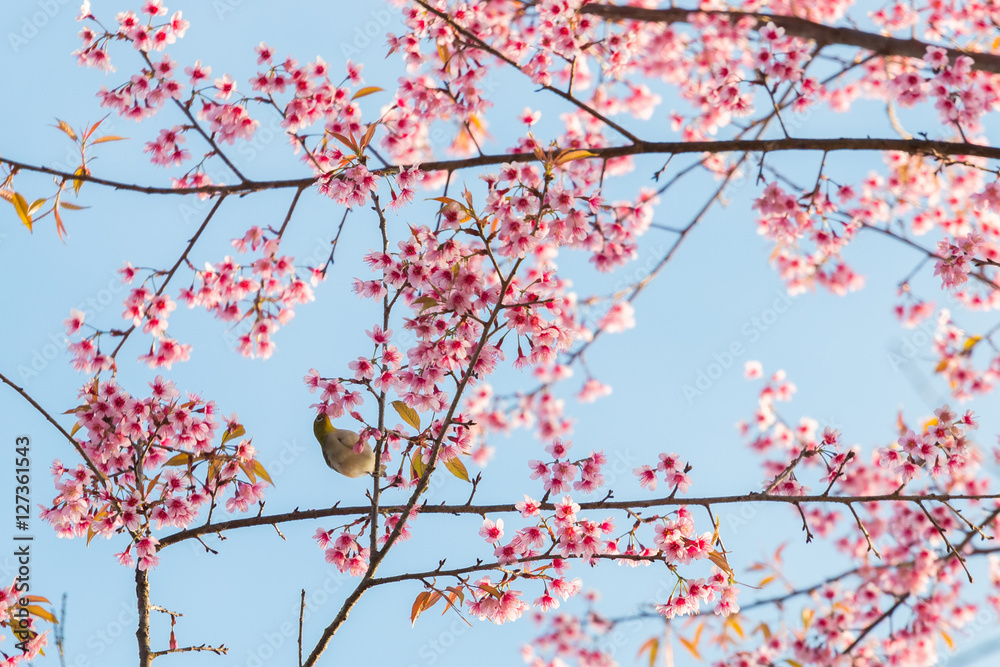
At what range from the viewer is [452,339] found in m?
2.62

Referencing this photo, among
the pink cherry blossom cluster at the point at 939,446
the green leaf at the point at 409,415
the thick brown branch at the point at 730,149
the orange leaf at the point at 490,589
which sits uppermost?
the thick brown branch at the point at 730,149

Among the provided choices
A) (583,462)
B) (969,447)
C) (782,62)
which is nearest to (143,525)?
(583,462)

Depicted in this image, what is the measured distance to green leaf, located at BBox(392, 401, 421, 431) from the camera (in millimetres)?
2576

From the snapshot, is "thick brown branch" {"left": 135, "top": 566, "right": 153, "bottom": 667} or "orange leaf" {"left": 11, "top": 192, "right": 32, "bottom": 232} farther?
"orange leaf" {"left": 11, "top": 192, "right": 32, "bottom": 232}

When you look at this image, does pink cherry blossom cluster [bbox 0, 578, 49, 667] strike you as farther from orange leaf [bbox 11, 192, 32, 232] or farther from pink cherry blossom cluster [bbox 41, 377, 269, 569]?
orange leaf [bbox 11, 192, 32, 232]

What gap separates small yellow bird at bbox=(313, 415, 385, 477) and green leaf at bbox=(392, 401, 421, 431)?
599 mm

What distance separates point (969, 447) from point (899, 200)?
161 inches

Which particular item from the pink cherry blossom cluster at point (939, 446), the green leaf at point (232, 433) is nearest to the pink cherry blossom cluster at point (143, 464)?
the green leaf at point (232, 433)

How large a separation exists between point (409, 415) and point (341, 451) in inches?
30.1

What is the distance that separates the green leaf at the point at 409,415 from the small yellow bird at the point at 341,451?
599 millimetres

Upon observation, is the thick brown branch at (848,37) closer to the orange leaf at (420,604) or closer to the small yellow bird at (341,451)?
the small yellow bird at (341,451)

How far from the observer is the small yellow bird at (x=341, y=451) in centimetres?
318

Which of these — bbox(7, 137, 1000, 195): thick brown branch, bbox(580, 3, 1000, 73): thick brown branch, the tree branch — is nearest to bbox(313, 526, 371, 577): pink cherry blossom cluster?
the tree branch

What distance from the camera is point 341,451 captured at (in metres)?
3.20
